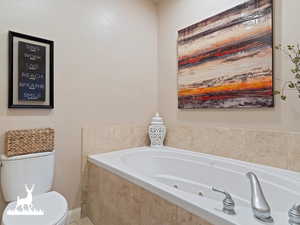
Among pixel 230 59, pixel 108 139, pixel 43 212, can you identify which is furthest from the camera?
pixel 108 139

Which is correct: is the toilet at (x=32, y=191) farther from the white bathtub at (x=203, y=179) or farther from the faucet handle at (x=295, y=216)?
the faucet handle at (x=295, y=216)

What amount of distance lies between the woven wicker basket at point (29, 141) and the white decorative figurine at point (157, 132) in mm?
1170

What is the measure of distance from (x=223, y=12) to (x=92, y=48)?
55.4 inches

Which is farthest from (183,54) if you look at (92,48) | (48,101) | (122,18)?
(48,101)

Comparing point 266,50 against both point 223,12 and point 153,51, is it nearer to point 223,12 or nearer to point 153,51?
point 223,12

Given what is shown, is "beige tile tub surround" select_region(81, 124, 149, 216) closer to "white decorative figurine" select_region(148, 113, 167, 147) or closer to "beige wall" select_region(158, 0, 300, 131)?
"white decorative figurine" select_region(148, 113, 167, 147)

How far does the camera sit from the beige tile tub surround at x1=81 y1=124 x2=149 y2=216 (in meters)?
2.00

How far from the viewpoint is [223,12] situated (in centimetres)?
189

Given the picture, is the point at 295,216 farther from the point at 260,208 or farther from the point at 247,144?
the point at 247,144

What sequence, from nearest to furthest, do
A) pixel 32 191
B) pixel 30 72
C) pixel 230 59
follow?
pixel 32 191 → pixel 30 72 → pixel 230 59

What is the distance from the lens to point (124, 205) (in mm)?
1431

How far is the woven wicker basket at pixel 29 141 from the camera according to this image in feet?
4.94

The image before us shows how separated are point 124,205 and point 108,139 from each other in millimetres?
898

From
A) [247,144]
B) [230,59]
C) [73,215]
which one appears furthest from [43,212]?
[230,59]
